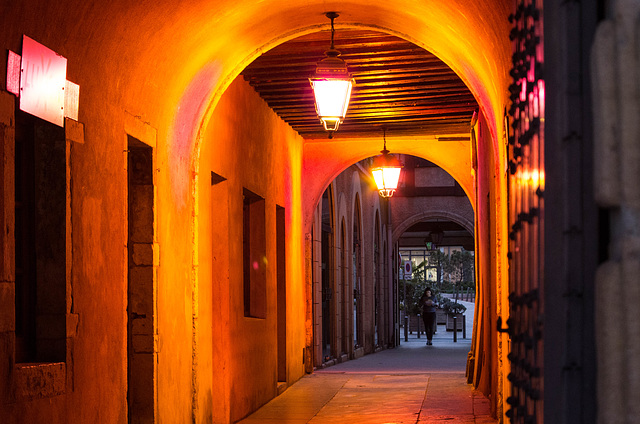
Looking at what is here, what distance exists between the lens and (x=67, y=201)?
15.5 feet

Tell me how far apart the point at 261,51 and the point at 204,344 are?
2.50 metres

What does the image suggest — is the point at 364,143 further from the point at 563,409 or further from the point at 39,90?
the point at 563,409

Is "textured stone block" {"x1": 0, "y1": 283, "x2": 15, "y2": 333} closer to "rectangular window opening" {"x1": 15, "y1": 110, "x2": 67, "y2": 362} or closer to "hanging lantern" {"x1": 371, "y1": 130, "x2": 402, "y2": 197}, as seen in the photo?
"rectangular window opening" {"x1": 15, "y1": 110, "x2": 67, "y2": 362}

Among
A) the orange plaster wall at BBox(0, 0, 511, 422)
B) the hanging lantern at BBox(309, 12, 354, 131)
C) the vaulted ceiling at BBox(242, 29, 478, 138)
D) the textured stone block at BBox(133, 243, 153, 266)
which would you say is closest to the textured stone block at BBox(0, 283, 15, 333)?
the orange plaster wall at BBox(0, 0, 511, 422)

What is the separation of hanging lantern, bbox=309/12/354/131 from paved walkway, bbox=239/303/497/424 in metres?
2.94

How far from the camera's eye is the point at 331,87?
708 cm

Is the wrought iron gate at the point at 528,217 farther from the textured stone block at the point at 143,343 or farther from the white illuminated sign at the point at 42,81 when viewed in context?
the textured stone block at the point at 143,343

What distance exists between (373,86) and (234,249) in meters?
2.32

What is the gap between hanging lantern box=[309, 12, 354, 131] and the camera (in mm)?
7066

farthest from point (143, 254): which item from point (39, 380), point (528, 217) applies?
point (528, 217)

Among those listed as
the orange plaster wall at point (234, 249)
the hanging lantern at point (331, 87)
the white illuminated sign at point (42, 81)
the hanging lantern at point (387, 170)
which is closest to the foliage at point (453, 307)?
the hanging lantern at point (387, 170)

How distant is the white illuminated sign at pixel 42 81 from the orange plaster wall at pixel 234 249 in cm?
302

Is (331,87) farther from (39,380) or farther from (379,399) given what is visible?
(379,399)

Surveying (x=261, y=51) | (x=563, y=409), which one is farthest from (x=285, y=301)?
(x=563, y=409)
